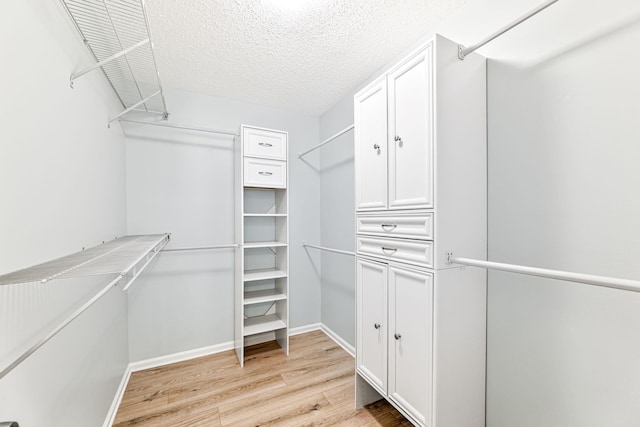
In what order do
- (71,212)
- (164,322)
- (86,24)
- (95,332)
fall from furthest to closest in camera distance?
1. (164,322)
2. (95,332)
3. (86,24)
4. (71,212)

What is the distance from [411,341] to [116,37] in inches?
97.6

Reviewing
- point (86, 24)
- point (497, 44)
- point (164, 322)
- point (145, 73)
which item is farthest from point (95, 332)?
point (497, 44)

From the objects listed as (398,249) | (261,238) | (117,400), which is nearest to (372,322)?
(398,249)

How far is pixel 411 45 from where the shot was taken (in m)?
A: 1.92

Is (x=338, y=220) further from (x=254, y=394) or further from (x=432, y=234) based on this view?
(x=254, y=394)

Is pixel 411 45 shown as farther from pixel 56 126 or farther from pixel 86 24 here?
pixel 56 126

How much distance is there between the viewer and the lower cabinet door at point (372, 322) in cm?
157

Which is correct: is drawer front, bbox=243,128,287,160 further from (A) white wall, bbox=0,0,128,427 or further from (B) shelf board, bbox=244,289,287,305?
(B) shelf board, bbox=244,289,287,305

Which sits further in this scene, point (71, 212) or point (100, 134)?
point (100, 134)

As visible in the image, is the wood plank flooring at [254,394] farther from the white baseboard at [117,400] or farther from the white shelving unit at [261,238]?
the white shelving unit at [261,238]

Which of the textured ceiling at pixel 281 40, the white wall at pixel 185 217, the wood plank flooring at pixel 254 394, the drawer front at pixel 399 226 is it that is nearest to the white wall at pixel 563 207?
the drawer front at pixel 399 226

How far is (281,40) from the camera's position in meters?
1.84

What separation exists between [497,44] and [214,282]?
2.88 metres

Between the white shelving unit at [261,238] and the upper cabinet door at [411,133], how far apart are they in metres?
1.34
